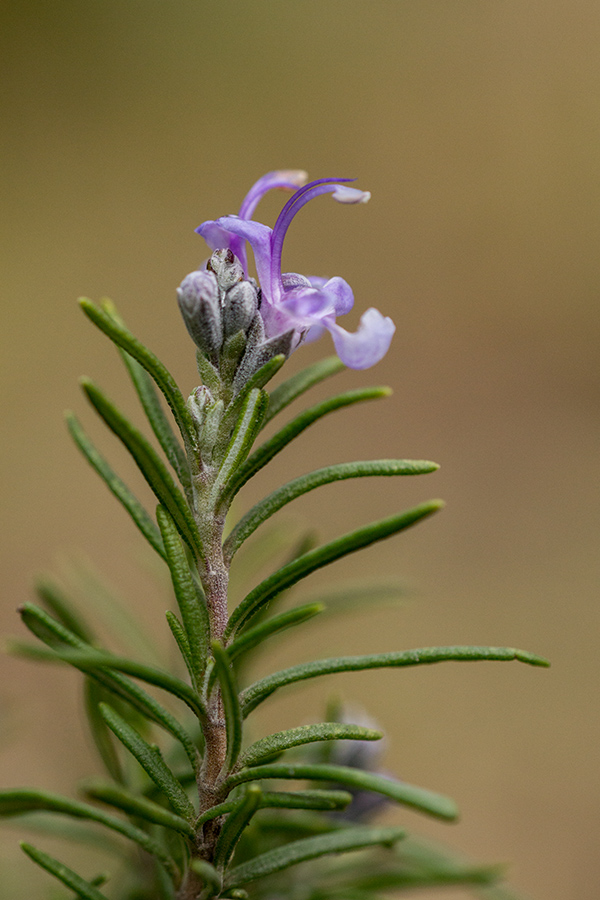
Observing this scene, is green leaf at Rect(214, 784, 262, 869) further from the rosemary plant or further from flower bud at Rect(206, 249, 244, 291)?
flower bud at Rect(206, 249, 244, 291)

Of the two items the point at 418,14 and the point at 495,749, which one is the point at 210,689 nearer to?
the point at 495,749

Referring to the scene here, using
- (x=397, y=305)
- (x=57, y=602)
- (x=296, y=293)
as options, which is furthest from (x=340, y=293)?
(x=397, y=305)

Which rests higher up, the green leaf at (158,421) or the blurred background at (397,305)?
the blurred background at (397,305)

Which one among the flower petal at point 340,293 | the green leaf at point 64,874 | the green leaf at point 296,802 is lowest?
the green leaf at point 64,874

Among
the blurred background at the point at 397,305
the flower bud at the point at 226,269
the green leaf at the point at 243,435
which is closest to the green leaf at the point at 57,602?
the green leaf at the point at 243,435

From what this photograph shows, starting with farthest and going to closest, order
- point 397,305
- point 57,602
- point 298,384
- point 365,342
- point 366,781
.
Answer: point 397,305
point 57,602
point 298,384
point 365,342
point 366,781

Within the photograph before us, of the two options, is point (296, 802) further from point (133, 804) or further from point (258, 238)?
point (258, 238)

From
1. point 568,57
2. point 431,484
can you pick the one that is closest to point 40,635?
point 431,484

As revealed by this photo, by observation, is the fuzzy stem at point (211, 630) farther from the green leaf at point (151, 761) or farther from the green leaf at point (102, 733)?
the green leaf at point (102, 733)
